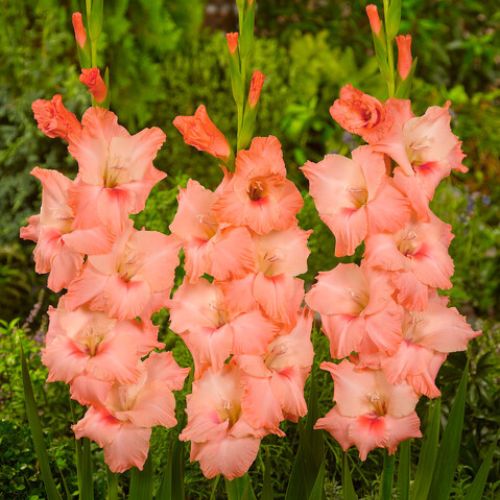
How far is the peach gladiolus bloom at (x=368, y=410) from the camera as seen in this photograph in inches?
82.0

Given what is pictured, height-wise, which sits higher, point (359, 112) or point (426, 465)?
point (359, 112)

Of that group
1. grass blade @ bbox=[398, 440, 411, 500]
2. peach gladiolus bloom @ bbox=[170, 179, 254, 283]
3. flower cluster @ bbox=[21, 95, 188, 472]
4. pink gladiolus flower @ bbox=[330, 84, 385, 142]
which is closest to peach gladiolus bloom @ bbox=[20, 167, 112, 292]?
flower cluster @ bbox=[21, 95, 188, 472]

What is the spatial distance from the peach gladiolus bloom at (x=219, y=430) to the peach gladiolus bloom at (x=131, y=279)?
18cm

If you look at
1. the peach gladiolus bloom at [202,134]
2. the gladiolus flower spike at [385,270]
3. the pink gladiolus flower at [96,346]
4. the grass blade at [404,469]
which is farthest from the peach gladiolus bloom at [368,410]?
the peach gladiolus bloom at [202,134]

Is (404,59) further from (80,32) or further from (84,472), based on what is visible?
(84,472)

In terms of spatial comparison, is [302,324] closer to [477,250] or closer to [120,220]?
[120,220]

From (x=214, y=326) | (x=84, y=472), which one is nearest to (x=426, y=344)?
(x=214, y=326)

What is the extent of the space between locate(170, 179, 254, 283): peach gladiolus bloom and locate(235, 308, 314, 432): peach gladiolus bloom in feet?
0.55

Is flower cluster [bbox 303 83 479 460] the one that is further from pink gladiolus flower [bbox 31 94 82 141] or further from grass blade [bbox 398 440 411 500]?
pink gladiolus flower [bbox 31 94 82 141]

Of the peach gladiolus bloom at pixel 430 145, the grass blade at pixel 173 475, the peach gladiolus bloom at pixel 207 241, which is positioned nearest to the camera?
the peach gladiolus bloom at pixel 207 241

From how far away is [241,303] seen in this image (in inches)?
78.0

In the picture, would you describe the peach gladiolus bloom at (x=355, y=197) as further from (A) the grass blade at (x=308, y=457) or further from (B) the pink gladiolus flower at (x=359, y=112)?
(A) the grass blade at (x=308, y=457)

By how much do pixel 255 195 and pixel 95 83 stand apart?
0.37m

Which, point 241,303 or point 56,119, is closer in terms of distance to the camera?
point 241,303
